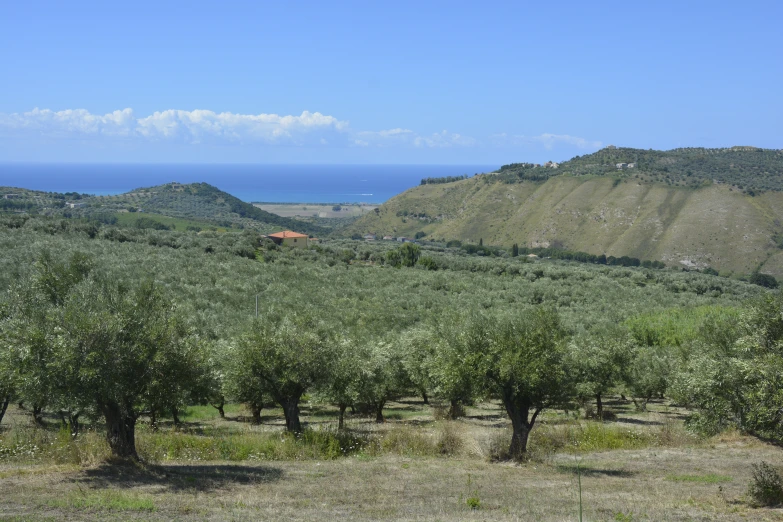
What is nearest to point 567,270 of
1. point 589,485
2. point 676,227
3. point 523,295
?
point 523,295

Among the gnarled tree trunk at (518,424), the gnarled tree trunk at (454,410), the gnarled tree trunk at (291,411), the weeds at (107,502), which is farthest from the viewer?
the gnarled tree trunk at (454,410)

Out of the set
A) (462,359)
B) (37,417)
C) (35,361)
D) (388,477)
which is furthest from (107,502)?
(37,417)

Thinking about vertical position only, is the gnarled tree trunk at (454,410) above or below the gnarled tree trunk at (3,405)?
below

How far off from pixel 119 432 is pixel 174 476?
2536 mm

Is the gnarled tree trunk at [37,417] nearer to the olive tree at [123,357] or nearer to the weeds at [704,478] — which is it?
the olive tree at [123,357]

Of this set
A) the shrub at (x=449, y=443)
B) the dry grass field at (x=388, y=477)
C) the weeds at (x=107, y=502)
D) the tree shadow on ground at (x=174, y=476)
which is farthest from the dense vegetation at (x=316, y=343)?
the weeds at (x=107, y=502)

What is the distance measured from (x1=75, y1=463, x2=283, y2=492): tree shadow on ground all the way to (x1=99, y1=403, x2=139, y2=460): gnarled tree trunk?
52 centimetres

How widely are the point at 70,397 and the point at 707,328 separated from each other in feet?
138

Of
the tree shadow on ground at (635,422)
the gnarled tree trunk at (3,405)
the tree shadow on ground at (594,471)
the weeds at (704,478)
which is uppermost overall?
the gnarled tree trunk at (3,405)

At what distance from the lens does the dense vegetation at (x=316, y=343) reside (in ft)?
55.8

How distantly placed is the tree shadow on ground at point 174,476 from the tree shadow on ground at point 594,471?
411 inches

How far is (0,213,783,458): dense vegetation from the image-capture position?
1700cm

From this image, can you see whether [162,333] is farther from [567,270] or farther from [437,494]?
[567,270]

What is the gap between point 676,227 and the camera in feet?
546
